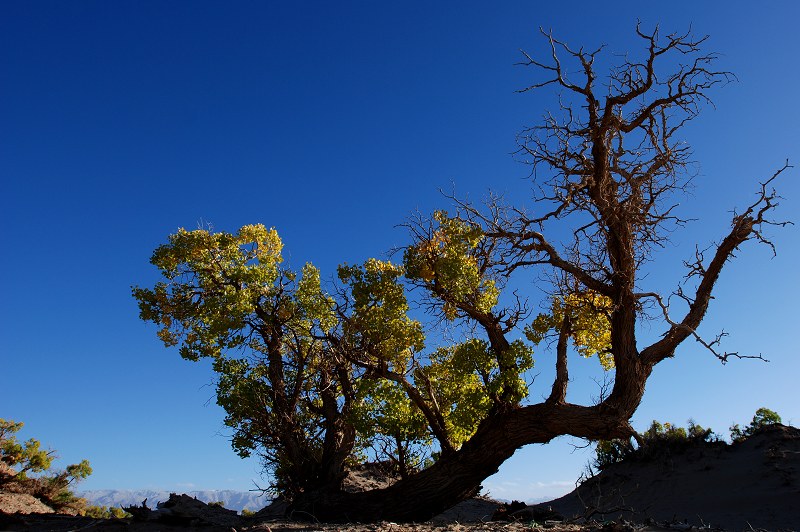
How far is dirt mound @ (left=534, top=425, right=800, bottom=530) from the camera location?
12.4 metres

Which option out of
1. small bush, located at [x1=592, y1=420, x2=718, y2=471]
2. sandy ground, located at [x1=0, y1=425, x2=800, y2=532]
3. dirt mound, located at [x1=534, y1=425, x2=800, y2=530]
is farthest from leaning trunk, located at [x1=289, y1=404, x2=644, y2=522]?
small bush, located at [x1=592, y1=420, x2=718, y2=471]

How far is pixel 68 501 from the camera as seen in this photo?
20703 mm

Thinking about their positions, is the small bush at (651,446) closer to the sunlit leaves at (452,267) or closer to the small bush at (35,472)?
the sunlit leaves at (452,267)

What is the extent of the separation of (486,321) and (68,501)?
18.5 metres

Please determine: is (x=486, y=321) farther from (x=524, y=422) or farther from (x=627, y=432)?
(x=627, y=432)

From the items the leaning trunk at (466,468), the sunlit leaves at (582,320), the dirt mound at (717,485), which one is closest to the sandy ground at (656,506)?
the dirt mound at (717,485)

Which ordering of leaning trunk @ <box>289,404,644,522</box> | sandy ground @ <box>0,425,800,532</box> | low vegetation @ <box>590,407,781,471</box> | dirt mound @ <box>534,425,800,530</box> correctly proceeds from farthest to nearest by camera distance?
low vegetation @ <box>590,407,781,471</box> < dirt mound @ <box>534,425,800,530</box> < leaning trunk @ <box>289,404,644,522</box> < sandy ground @ <box>0,425,800,532</box>

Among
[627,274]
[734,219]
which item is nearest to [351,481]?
[627,274]

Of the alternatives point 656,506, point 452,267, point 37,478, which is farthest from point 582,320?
point 37,478

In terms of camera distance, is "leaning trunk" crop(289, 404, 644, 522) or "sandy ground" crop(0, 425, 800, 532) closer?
"sandy ground" crop(0, 425, 800, 532)

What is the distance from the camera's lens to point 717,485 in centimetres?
1502

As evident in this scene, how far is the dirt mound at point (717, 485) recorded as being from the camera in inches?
488

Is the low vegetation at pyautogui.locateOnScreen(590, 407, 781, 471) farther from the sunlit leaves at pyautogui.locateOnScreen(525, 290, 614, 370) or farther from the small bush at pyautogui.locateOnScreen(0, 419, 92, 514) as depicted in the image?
the small bush at pyautogui.locateOnScreen(0, 419, 92, 514)

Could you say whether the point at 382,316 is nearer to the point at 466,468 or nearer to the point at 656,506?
the point at 466,468
